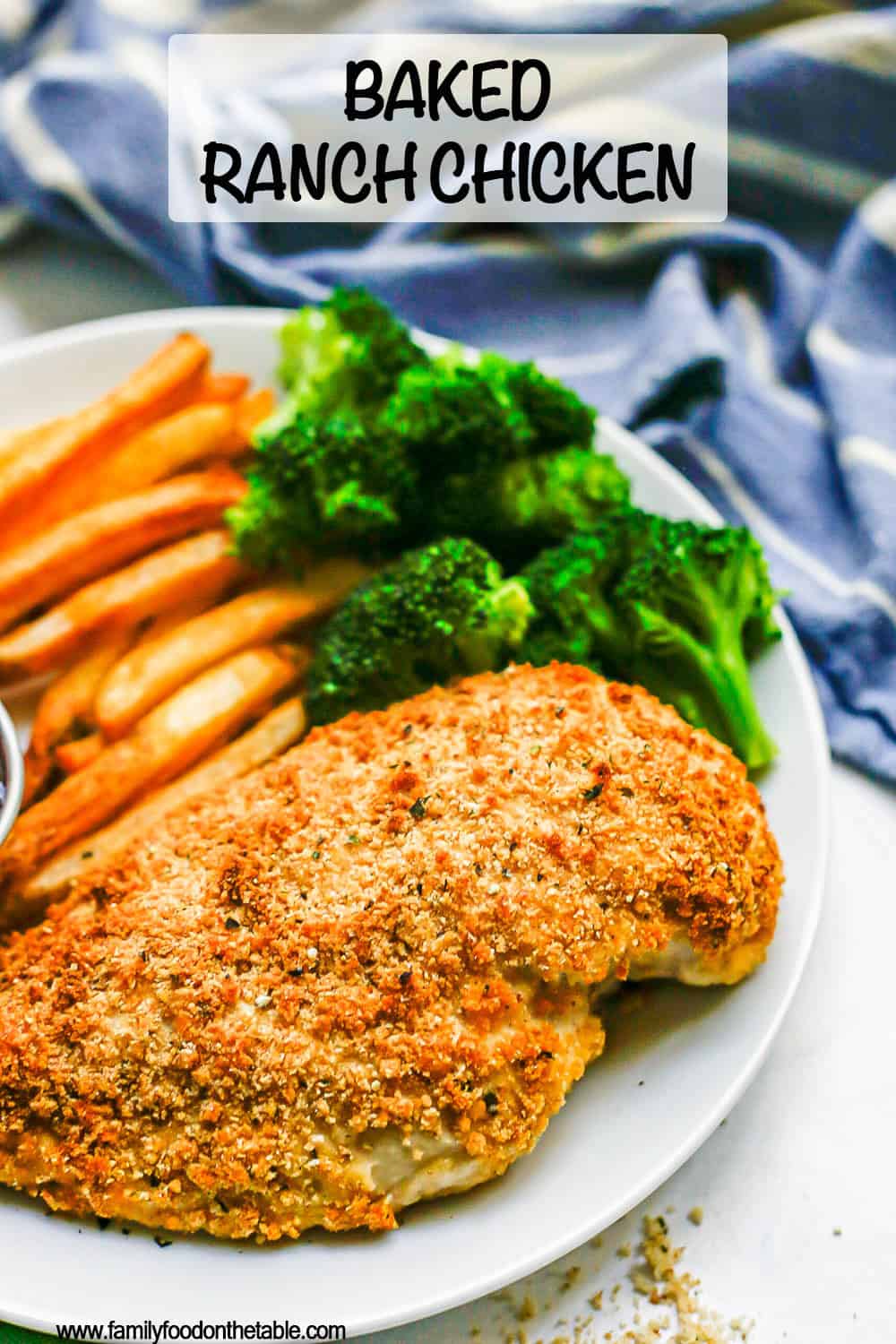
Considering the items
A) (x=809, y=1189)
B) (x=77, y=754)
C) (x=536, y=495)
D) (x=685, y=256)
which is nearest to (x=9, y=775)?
(x=77, y=754)

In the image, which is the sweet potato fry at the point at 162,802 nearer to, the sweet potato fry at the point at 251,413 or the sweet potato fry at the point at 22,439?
the sweet potato fry at the point at 251,413

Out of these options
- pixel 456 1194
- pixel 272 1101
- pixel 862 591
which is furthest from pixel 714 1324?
pixel 862 591

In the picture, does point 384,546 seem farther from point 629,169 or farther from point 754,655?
point 629,169

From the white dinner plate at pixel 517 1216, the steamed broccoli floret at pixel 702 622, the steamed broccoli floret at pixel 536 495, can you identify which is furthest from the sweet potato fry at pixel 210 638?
the white dinner plate at pixel 517 1216

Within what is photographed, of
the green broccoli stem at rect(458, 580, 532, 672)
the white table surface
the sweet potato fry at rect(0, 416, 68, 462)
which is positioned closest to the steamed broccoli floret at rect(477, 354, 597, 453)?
the green broccoli stem at rect(458, 580, 532, 672)

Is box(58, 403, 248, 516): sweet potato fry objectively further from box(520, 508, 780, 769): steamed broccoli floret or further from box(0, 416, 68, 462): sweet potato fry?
box(520, 508, 780, 769): steamed broccoli floret

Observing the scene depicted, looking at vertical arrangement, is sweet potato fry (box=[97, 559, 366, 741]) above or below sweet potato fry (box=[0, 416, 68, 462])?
below
